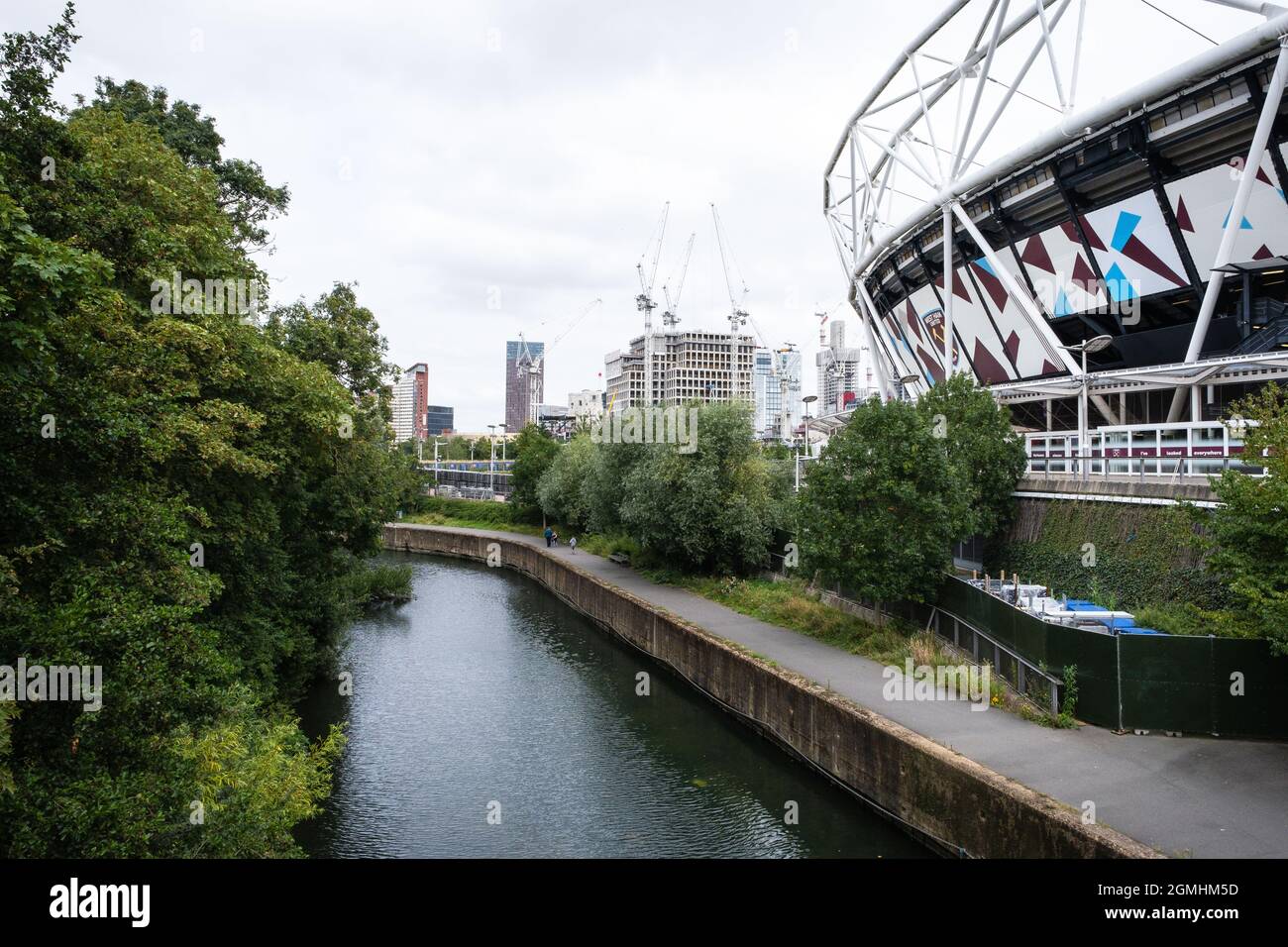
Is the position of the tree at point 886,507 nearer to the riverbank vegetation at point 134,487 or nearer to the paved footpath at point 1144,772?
the paved footpath at point 1144,772

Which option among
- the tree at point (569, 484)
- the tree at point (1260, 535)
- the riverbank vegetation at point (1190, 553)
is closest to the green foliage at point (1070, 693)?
the riverbank vegetation at point (1190, 553)

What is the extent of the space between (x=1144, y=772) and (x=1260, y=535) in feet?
14.2

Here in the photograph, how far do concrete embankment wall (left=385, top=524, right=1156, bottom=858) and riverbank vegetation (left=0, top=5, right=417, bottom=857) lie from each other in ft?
32.8

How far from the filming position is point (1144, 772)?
13195 millimetres

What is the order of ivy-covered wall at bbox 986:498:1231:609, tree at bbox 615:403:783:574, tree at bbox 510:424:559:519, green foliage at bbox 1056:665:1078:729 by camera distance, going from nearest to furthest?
1. green foliage at bbox 1056:665:1078:729
2. ivy-covered wall at bbox 986:498:1231:609
3. tree at bbox 615:403:783:574
4. tree at bbox 510:424:559:519

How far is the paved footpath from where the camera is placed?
1113 centimetres

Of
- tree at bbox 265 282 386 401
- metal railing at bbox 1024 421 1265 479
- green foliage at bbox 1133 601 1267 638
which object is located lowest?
green foliage at bbox 1133 601 1267 638

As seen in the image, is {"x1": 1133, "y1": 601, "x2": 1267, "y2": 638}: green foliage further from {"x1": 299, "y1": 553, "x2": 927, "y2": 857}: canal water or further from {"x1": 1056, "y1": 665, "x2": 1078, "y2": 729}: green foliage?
{"x1": 299, "y1": 553, "x2": 927, "y2": 857}: canal water

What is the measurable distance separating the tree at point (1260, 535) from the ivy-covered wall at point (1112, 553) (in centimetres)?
63

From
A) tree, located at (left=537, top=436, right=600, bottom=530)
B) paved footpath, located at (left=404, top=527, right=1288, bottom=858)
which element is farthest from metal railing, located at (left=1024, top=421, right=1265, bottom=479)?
tree, located at (left=537, top=436, right=600, bottom=530)

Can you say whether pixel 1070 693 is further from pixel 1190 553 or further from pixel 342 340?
pixel 342 340

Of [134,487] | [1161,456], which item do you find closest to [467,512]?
[1161,456]

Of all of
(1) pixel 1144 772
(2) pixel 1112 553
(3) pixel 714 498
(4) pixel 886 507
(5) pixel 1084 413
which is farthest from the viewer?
(3) pixel 714 498
